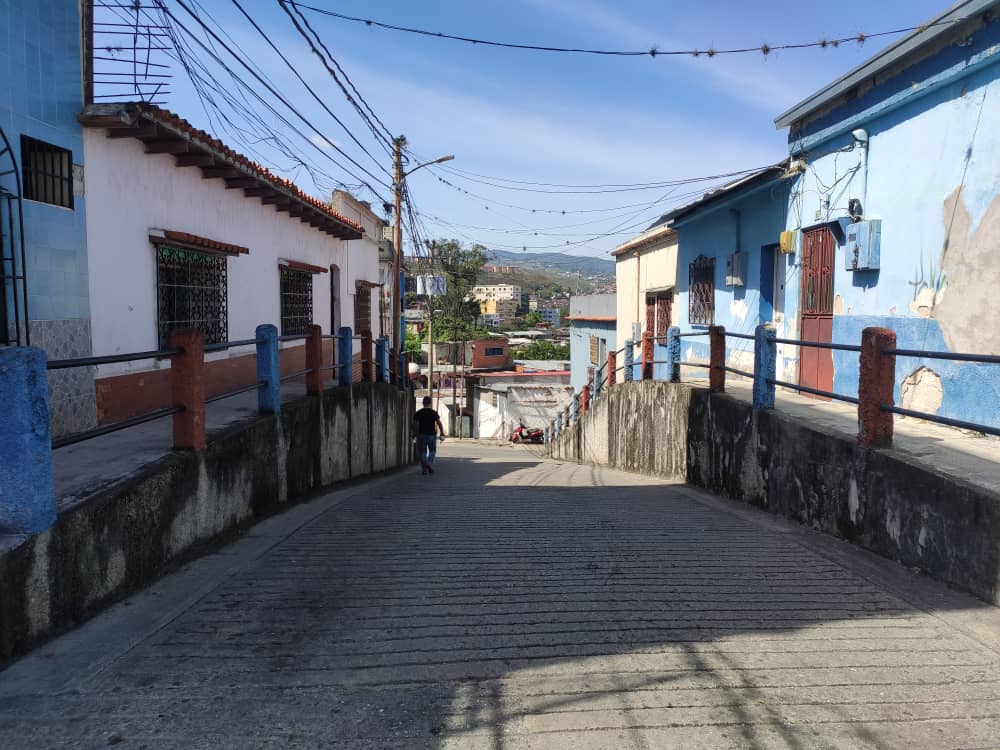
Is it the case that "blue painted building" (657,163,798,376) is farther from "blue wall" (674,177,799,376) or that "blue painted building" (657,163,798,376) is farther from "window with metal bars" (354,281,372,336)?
"window with metal bars" (354,281,372,336)

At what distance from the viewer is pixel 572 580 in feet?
14.0

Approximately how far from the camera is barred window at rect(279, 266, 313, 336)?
497 inches

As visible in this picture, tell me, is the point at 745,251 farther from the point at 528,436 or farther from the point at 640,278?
the point at 528,436

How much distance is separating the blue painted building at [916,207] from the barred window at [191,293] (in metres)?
7.73

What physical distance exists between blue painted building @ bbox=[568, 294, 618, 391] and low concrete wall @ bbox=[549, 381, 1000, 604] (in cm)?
1201

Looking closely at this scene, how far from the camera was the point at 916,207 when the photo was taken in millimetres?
7793

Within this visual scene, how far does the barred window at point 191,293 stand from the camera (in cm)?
836

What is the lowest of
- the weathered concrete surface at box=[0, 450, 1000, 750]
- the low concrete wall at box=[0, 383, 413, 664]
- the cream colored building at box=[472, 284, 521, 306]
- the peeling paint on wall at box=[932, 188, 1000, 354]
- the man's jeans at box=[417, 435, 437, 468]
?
the man's jeans at box=[417, 435, 437, 468]

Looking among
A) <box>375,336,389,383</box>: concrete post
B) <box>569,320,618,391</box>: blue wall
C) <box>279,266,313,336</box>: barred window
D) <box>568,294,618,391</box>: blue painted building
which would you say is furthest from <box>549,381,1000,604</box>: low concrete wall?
<box>569,320,618,391</box>: blue wall

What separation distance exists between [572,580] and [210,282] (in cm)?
724

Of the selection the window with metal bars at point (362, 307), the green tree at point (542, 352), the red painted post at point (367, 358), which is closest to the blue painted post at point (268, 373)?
the red painted post at point (367, 358)

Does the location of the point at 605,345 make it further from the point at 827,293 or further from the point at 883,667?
the point at 883,667

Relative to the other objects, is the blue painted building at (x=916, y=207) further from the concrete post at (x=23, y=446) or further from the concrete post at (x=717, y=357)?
the concrete post at (x=23, y=446)

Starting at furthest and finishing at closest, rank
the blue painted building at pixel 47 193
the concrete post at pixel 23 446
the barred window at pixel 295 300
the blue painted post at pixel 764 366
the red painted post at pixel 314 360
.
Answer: the barred window at pixel 295 300 → the red painted post at pixel 314 360 → the blue painted post at pixel 764 366 → the blue painted building at pixel 47 193 → the concrete post at pixel 23 446
